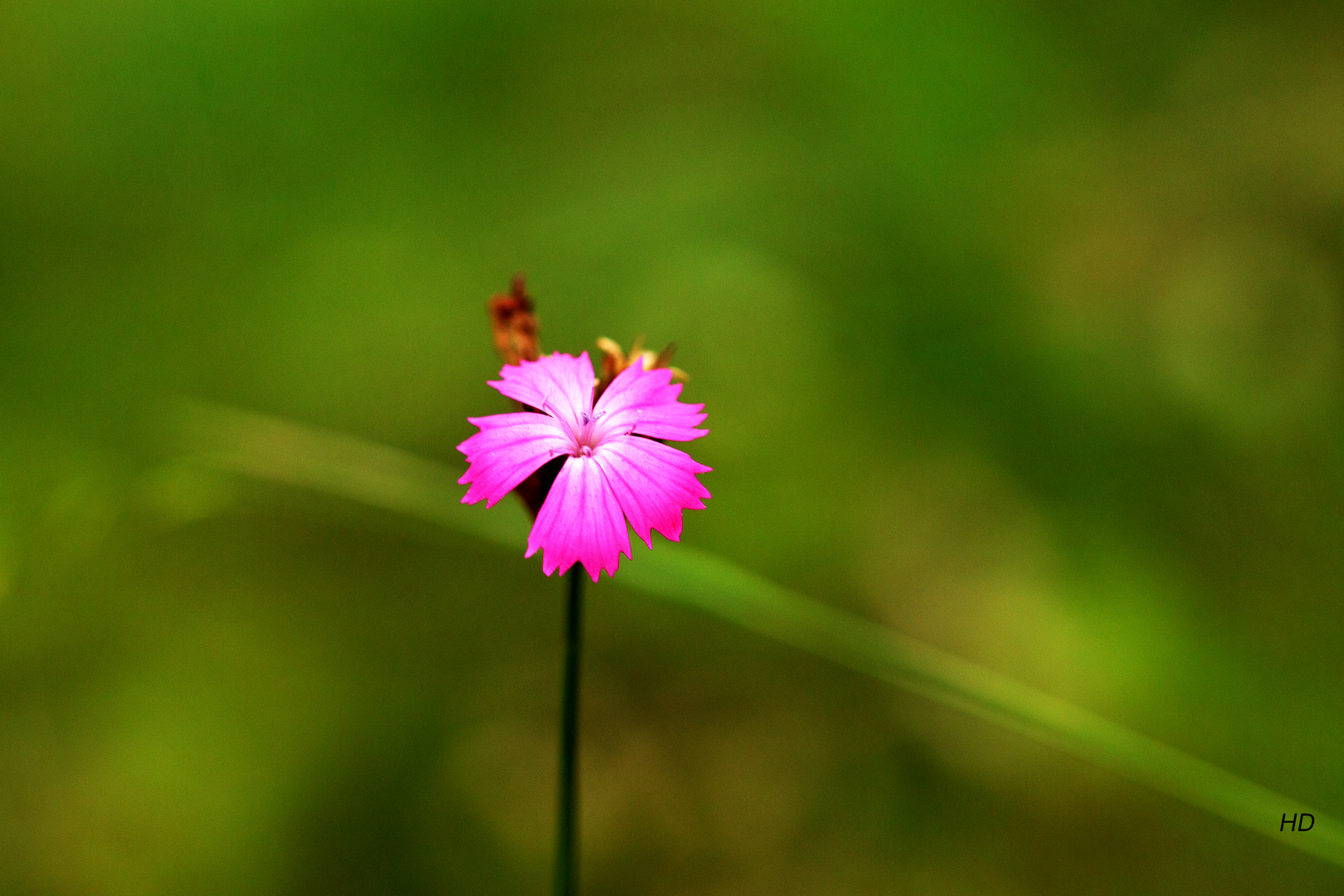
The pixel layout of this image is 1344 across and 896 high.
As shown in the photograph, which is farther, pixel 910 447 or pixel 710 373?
pixel 710 373

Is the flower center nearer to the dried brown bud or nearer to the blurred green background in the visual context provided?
the dried brown bud

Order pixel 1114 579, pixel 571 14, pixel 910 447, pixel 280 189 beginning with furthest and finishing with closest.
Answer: pixel 571 14
pixel 280 189
pixel 910 447
pixel 1114 579

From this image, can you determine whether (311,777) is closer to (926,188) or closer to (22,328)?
(22,328)

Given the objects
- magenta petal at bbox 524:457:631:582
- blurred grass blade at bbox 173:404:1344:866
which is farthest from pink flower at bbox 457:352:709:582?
blurred grass blade at bbox 173:404:1344:866

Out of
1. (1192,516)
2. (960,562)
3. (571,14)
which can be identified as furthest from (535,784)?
(571,14)

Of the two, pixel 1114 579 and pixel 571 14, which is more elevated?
pixel 571 14

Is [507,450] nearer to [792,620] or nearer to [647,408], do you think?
[647,408]

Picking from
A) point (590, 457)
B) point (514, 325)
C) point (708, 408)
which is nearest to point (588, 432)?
point (590, 457)
